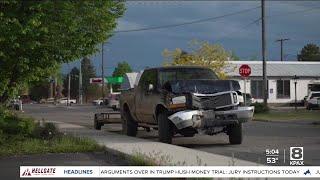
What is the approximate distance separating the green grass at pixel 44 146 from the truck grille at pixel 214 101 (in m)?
2.81

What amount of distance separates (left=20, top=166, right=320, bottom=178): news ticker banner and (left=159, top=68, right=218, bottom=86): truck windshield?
723 cm

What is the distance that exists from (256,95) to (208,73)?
45374 mm

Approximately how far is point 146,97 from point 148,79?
60cm

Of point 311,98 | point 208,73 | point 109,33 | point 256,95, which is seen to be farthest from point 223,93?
point 256,95

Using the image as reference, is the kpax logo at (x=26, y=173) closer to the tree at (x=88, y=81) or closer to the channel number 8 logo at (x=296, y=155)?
the channel number 8 logo at (x=296, y=155)

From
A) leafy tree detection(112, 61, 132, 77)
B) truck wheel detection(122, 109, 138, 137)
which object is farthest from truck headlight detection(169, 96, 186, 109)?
leafy tree detection(112, 61, 132, 77)

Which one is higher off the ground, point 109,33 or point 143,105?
point 109,33

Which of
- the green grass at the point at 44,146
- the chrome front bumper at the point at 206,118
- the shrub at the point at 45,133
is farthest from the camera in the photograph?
the shrub at the point at 45,133

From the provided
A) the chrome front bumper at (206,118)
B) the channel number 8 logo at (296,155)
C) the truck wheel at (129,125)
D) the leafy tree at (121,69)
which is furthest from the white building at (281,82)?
the leafy tree at (121,69)

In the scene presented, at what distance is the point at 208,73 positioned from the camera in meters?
17.8

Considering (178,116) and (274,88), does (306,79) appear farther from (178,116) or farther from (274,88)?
(178,116)

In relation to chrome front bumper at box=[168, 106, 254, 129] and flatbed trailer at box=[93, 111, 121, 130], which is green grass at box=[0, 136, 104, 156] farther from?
flatbed trailer at box=[93, 111, 121, 130]

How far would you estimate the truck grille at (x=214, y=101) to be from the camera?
1545 centimetres

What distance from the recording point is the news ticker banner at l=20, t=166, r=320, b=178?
9.14 meters
